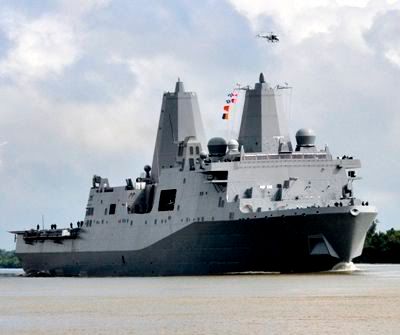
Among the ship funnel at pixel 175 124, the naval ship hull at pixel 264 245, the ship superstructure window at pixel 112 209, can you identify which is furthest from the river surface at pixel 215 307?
the ship funnel at pixel 175 124

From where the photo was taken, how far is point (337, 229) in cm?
7425

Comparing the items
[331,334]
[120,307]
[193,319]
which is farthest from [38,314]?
[331,334]

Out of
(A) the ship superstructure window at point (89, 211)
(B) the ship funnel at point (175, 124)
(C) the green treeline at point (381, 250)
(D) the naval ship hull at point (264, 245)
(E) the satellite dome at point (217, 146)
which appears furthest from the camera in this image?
(C) the green treeline at point (381, 250)

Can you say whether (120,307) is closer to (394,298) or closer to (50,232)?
(394,298)

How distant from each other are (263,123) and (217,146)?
479cm

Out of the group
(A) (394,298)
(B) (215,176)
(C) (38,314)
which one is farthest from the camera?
(B) (215,176)

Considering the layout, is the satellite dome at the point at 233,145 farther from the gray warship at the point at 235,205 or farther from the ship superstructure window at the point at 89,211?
the ship superstructure window at the point at 89,211

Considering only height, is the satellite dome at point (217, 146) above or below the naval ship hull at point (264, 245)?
above

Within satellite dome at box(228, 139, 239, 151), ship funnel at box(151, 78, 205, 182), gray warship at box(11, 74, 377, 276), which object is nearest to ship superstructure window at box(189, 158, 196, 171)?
gray warship at box(11, 74, 377, 276)

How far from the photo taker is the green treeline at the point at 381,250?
416 ft

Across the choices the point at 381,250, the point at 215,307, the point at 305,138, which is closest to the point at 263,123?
the point at 305,138

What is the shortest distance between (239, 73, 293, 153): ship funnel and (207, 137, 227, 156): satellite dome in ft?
12.2

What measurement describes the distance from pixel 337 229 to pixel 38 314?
2713cm

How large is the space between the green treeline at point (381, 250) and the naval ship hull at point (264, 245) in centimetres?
4736
